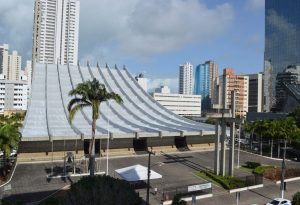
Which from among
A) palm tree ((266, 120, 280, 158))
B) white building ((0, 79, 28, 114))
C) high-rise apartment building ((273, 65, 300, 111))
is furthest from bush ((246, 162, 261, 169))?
high-rise apartment building ((273, 65, 300, 111))

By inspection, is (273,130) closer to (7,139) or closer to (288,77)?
(7,139)

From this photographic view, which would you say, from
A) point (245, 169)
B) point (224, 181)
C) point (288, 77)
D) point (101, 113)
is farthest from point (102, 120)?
point (288, 77)

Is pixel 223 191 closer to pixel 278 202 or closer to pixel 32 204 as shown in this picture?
pixel 278 202

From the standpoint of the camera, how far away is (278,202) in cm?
3850

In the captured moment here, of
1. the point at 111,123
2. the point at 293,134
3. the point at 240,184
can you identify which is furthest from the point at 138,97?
the point at 240,184

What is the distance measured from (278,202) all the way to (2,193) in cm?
2956

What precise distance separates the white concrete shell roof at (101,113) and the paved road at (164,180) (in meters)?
4.17

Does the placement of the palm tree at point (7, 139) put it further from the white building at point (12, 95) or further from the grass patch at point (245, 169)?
the white building at point (12, 95)

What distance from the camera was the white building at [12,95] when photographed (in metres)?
162

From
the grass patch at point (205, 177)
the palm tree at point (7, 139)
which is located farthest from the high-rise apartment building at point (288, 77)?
the palm tree at point (7, 139)

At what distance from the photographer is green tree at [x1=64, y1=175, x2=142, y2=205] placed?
23.0 meters

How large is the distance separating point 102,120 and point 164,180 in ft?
76.1

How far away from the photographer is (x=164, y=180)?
4703cm

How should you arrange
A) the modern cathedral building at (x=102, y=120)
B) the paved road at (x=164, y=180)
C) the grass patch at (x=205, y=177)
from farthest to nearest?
the modern cathedral building at (x=102, y=120) < the grass patch at (x=205, y=177) < the paved road at (x=164, y=180)
